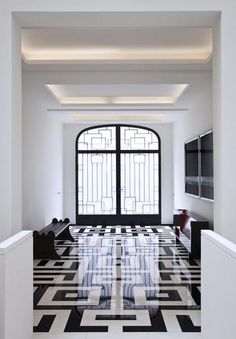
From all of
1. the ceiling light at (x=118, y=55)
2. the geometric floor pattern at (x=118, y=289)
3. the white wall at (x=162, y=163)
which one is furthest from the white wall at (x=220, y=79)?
the white wall at (x=162, y=163)

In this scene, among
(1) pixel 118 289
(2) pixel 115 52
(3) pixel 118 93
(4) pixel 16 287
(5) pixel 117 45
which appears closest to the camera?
(4) pixel 16 287

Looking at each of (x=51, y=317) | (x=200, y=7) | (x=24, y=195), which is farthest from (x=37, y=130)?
(x=200, y=7)

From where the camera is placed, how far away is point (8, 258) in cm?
257

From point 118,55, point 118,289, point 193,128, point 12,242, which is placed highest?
point 118,55

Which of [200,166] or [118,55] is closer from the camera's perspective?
[118,55]

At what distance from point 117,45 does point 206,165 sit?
9.02ft

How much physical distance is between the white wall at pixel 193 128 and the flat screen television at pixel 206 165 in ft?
0.59

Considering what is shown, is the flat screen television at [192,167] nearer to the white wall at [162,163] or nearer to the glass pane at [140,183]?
the white wall at [162,163]

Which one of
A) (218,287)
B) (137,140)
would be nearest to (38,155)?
(137,140)

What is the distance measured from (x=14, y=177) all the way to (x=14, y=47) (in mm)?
1097

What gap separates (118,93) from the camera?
7625 mm

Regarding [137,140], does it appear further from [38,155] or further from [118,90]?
[118,90]

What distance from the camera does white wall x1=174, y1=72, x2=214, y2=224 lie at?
22.9 ft

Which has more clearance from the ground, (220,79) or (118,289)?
(220,79)
